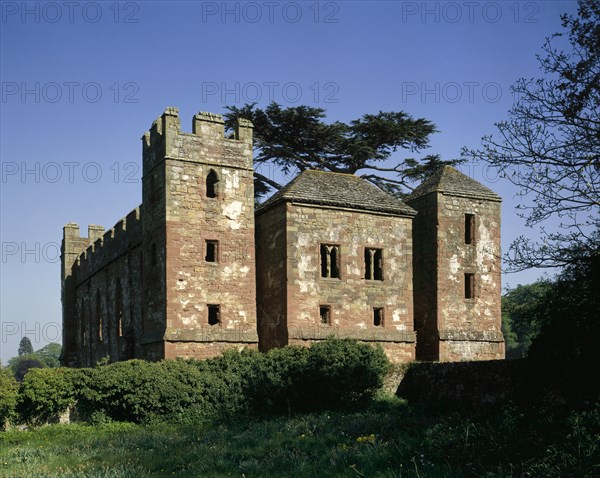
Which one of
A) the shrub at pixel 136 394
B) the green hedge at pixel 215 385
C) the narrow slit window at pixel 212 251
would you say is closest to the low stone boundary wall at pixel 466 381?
the green hedge at pixel 215 385

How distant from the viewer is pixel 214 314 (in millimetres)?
25609

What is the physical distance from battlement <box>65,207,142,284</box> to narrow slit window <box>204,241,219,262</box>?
152 inches

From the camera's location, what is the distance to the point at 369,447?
13.3 meters

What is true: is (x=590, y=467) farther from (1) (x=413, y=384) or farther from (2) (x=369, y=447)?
(1) (x=413, y=384)

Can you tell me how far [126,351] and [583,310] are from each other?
19613 millimetres

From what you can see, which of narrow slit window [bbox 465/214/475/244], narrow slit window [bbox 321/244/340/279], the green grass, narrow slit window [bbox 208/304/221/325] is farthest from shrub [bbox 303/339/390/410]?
narrow slit window [bbox 465/214/475/244]

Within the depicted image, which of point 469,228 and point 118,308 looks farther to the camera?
point 118,308

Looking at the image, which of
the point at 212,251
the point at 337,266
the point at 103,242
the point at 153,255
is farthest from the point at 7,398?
the point at 103,242

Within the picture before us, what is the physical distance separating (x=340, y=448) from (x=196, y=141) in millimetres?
15240

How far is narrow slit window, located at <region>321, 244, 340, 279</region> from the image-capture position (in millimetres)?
27062

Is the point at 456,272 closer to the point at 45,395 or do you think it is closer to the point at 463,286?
the point at 463,286

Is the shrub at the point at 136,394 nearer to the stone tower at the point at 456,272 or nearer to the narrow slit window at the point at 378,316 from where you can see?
the narrow slit window at the point at 378,316

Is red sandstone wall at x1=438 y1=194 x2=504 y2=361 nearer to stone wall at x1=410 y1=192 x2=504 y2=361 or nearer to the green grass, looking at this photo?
stone wall at x1=410 y1=192 x2=504 y2=361

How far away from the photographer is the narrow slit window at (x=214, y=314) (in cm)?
2545
